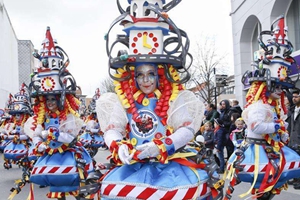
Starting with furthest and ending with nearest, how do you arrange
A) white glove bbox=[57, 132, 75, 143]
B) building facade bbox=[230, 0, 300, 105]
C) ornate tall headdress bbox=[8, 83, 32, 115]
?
building facade bbox=[230, 0, 300, 105] < ornate tall headdress bbox=[8, 83, 32, 115] < white glove bbox=[57, 132, 75, 143]

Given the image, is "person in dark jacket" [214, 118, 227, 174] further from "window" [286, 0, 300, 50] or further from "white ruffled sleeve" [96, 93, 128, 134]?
"window" [286, 0, 300, 50]

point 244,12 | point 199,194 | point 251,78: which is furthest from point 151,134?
point 244,12

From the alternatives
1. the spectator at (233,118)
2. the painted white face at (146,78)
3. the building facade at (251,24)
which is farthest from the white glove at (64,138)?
the building facade at (251,24)

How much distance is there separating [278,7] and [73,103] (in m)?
10.4

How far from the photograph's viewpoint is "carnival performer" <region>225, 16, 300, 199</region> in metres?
5.16

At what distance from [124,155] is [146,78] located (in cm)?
79

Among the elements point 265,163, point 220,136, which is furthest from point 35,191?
point 265,163

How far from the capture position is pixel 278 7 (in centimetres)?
1403

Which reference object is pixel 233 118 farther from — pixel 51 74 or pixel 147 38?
pixel 147 38

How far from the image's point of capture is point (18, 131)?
1011 centimetres

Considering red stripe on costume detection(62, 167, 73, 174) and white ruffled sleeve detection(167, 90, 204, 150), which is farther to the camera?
red stripe on costume detection(62, 167, 73, 174)

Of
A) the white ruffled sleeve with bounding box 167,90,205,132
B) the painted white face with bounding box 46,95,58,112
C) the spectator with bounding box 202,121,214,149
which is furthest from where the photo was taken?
the spectator with bounding box 202,121,214,149

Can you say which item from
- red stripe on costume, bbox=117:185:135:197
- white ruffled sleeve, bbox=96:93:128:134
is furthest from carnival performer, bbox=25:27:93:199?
red stripe on costume, bbox=117:185:135:197

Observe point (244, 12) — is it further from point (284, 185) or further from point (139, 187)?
point (139, 187)
